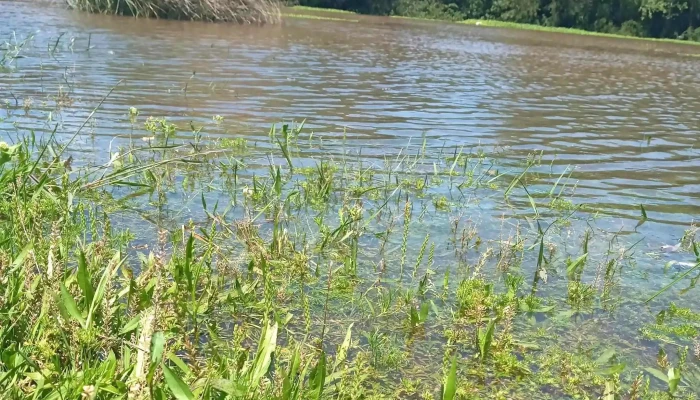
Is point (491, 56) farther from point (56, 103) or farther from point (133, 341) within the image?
point (133, 341)

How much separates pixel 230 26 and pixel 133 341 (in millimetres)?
20081

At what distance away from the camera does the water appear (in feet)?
19.5

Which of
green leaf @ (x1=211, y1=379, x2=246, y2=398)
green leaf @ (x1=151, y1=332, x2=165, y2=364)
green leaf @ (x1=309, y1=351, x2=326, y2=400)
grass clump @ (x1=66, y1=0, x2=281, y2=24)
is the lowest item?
green leaf @ (x1=309, y1=351, x2=326, y2=400)

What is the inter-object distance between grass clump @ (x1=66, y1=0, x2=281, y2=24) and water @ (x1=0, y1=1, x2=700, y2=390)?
2.65 metres

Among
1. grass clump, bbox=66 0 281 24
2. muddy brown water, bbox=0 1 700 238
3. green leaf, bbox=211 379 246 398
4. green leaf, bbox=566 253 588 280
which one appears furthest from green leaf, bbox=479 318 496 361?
grass clump, bbox=66 0 281 24

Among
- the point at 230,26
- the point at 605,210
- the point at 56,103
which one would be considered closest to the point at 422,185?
the point at 605,210

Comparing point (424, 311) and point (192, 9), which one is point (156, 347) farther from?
point (192, 9)

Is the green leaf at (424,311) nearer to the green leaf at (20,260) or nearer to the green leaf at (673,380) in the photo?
the green leaf at (673,380)

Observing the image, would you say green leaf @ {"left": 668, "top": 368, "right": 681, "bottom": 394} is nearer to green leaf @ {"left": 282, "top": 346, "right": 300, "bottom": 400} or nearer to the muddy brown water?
green leaf @ {"left": 282, "top": 346, "right": 300, "bottom": 400}

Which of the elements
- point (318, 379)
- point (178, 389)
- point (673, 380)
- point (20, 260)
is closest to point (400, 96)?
point (673, 380)

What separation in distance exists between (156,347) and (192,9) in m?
21.6

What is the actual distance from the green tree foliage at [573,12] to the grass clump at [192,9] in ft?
70.4

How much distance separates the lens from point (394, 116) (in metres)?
8.72

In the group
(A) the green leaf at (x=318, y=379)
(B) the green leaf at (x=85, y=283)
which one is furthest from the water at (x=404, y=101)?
(B) the green leaf at (x=85, y=283)
